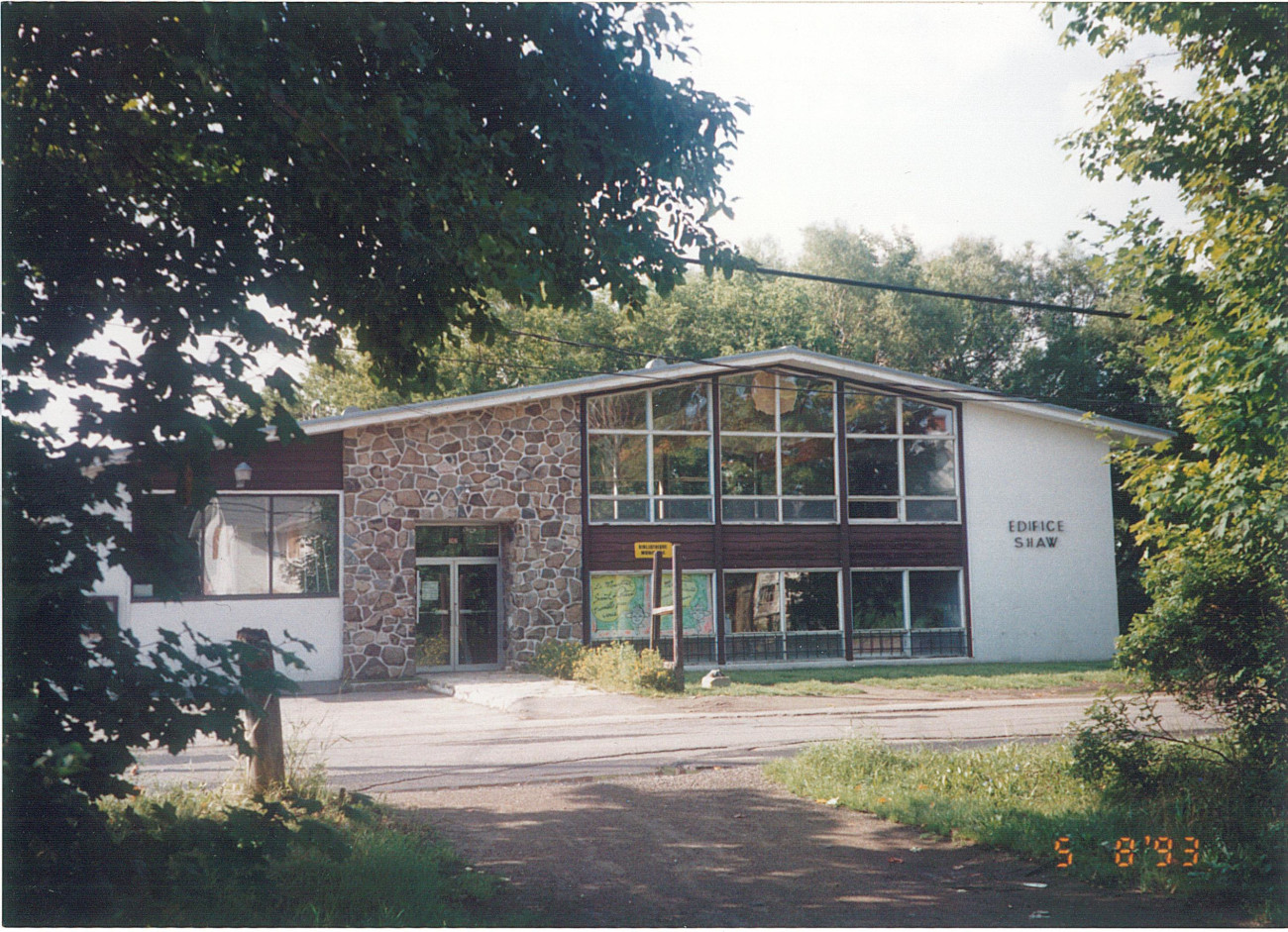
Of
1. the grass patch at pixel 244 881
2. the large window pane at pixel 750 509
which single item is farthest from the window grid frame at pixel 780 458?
the grass patch at pixel 244 881

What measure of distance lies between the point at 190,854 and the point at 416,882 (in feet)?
4.23

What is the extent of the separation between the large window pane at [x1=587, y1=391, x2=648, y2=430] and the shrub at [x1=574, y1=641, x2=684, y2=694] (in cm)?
567

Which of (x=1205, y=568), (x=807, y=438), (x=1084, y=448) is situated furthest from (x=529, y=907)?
(x=1084, y=448)

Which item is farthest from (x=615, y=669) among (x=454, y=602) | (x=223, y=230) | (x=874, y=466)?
(x=223, y=230)

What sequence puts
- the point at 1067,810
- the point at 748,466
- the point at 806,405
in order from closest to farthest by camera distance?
the point at 1067,810
the point at 748,466
the point at 806,405

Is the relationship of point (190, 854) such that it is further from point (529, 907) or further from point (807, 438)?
point (807, 438)

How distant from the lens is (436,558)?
70.4 ft

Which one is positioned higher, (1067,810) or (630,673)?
(1067,810)

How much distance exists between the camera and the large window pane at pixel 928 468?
24.5m

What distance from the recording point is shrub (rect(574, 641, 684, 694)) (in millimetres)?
17281

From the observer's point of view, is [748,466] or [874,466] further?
[874,466]

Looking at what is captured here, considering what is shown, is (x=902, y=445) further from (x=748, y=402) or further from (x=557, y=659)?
(x=557, y=659)

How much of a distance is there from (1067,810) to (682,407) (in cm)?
1650

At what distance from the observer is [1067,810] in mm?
7227
